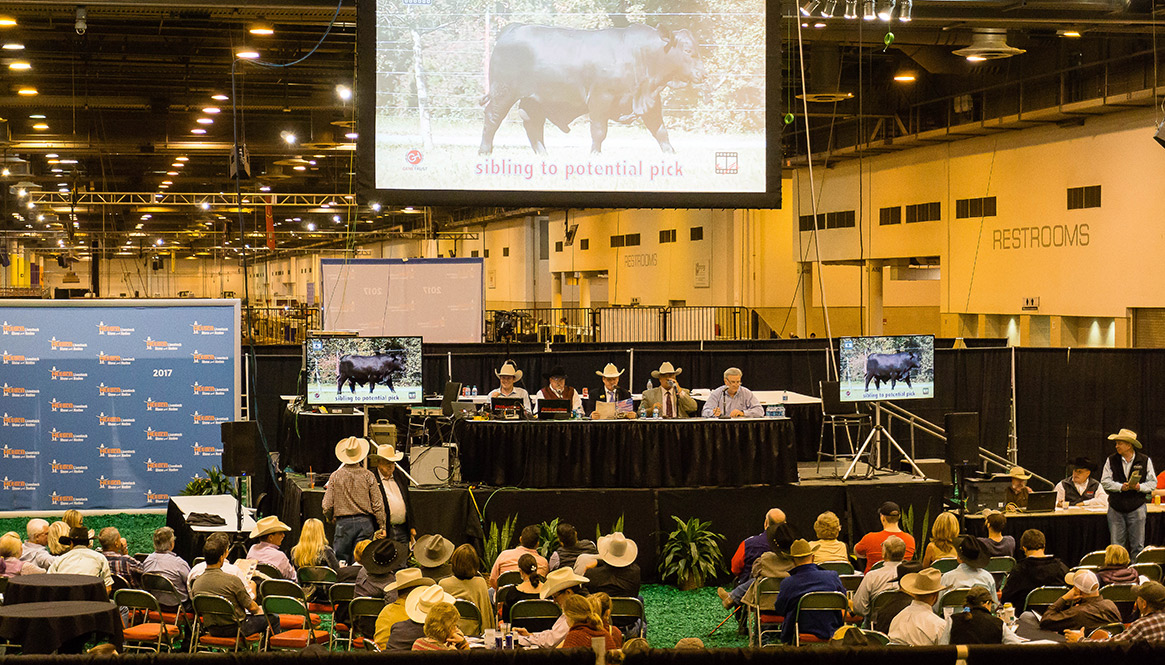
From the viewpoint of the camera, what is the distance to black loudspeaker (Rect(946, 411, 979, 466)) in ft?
34.2

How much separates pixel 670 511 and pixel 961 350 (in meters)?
6.55

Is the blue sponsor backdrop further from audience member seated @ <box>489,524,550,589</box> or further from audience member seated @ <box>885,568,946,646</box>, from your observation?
audience member seated @ <box>885,568,946,646</box>

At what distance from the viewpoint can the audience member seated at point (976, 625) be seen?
5566mm

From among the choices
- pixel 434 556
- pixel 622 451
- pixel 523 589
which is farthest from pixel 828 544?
pixel 434 556

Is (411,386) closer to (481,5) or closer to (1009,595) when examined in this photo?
(481,5)

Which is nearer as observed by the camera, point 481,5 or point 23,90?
point 481,5

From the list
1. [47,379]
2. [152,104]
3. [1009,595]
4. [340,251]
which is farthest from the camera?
[340,251]

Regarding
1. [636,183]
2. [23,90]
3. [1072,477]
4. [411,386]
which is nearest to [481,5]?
[636,183]

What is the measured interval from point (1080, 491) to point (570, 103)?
5.73 metres

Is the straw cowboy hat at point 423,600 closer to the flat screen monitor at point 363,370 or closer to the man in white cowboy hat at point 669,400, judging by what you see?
the flat screen monitor at point 363,370

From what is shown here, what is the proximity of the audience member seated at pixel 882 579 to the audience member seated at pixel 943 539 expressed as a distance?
574mm

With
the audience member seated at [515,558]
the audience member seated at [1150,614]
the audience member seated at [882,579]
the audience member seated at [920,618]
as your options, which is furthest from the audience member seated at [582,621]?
the audience member seated at [1150,614]

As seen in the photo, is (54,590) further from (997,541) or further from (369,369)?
(997,541)

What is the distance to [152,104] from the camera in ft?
61.7
